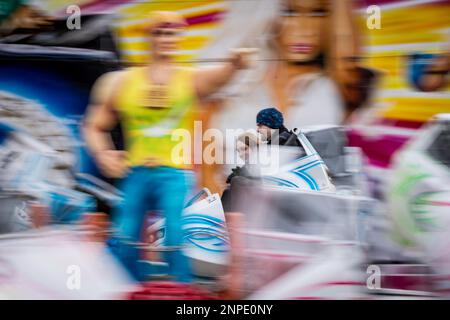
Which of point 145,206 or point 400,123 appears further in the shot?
point 145,206

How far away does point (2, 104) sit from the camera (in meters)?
4.41

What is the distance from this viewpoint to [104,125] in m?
4.34

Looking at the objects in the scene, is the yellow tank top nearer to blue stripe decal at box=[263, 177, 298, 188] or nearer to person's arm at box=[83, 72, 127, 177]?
person's arm at box=[83, 72, 127, 177]

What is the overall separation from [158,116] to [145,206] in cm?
49

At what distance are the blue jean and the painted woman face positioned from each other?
0.89m

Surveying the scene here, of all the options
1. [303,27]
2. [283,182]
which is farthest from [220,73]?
[283,182]

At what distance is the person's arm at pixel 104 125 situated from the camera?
4.32 meters

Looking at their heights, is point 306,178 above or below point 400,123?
below

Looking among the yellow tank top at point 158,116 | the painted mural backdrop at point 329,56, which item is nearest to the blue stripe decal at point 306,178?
the painted mural backdrop at point 329,56

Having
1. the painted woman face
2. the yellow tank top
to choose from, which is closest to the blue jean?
the yellow tank top

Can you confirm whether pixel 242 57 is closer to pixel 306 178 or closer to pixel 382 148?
pixel 306 178

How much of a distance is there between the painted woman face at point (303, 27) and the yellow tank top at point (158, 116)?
553mm

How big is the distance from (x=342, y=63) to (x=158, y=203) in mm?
1240

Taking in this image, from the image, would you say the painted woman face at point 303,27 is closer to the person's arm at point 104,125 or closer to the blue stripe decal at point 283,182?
the blue stripe decal at point 283,182
